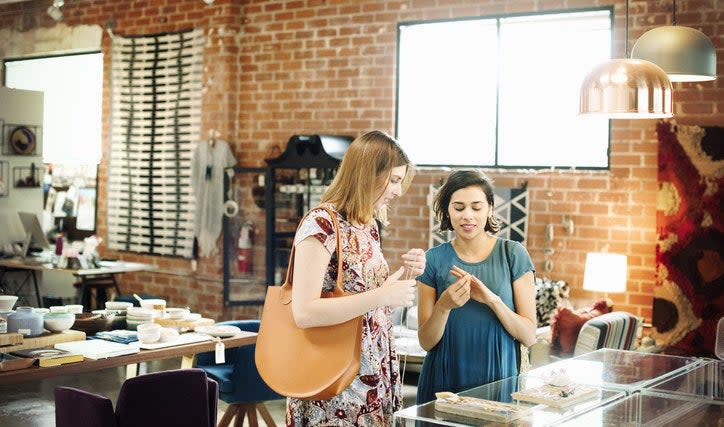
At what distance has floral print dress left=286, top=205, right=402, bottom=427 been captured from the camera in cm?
282

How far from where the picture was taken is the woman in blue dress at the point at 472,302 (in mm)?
3256

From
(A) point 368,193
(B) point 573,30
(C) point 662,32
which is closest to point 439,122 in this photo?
(B) point 573,30

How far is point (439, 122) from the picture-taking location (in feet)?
25.4

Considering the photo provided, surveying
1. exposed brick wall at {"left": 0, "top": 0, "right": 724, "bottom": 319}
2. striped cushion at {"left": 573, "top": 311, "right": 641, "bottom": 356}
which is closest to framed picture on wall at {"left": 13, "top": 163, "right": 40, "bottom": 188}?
exposed brick wall at {"left": 0, "top": 0, "right": 724, "bottom": 319}

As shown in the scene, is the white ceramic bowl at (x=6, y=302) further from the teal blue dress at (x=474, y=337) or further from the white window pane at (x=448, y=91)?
the white window pane at (x=448, y=91)

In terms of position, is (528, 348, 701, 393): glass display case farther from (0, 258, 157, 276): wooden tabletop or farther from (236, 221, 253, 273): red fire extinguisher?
(0, 258, 157, 276): wooden tabletop

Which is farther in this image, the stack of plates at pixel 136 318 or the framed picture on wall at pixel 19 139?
the framed picture on wall at pixel 19 139

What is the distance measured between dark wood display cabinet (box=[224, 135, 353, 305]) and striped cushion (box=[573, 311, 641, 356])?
2708 mm

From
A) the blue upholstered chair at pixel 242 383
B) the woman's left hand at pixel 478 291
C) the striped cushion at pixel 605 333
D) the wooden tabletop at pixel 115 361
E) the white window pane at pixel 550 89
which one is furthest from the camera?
the white window pane at pixel 550 89

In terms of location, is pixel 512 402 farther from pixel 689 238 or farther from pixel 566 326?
pixel 689 238

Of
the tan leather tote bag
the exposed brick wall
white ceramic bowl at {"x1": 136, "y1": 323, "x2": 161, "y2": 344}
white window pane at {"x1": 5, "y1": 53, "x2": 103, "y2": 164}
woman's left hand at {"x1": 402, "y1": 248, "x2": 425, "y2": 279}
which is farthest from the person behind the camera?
white window pane at {"x1": 5, "y1": 53, "x2": 103, "y2": 164}

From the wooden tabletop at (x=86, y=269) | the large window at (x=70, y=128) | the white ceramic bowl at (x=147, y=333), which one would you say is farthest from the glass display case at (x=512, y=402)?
the large window at (x=70, y=128)

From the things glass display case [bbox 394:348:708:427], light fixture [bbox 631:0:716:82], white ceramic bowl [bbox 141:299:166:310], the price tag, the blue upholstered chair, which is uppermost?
light fixture [bbox 631:0:716:82]

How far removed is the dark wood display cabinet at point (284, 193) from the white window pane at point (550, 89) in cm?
145
